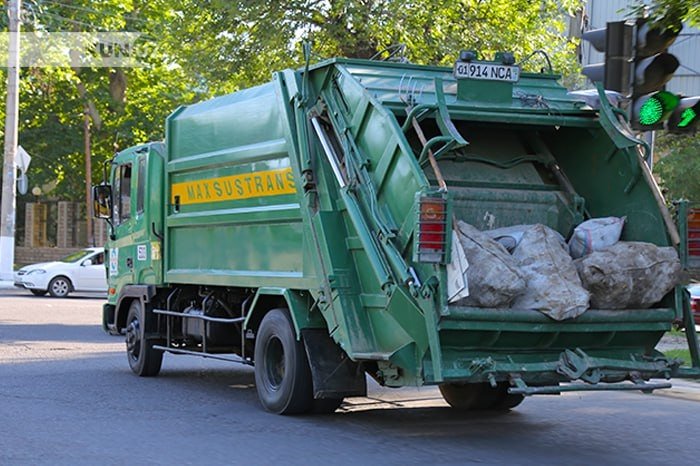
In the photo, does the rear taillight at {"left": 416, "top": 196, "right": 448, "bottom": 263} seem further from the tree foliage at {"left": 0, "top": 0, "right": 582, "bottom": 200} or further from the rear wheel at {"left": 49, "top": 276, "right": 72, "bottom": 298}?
the rear wheel at {"left": 49, "top": 276, "right": 72, "bottom": 298}

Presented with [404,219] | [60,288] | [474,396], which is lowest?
[474,396]

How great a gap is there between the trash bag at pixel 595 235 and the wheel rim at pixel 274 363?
106 inches

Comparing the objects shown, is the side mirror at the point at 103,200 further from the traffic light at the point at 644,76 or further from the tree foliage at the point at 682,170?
the tree foliage at the point at 682,170

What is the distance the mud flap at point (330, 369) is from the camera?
9.50 metres

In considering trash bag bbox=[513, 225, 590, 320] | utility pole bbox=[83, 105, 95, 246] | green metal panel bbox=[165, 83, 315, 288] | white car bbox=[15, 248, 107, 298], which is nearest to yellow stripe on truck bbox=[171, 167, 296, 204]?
green metal panel bbox=[165, 83, 315, 288]

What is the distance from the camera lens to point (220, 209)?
11445 mm

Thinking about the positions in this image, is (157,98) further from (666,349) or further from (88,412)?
(88,412)

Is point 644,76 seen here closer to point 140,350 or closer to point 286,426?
point 286,426

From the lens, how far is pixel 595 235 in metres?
9.20

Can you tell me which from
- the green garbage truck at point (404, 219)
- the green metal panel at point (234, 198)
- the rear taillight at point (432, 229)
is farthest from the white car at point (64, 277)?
the rear taillight at point (432, 229)

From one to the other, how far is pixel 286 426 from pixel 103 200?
19.0 ft

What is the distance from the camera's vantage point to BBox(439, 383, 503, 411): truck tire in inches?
422

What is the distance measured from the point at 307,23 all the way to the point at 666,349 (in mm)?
9663

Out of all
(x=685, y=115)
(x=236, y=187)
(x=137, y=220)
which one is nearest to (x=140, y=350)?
(x=137, y=220)
